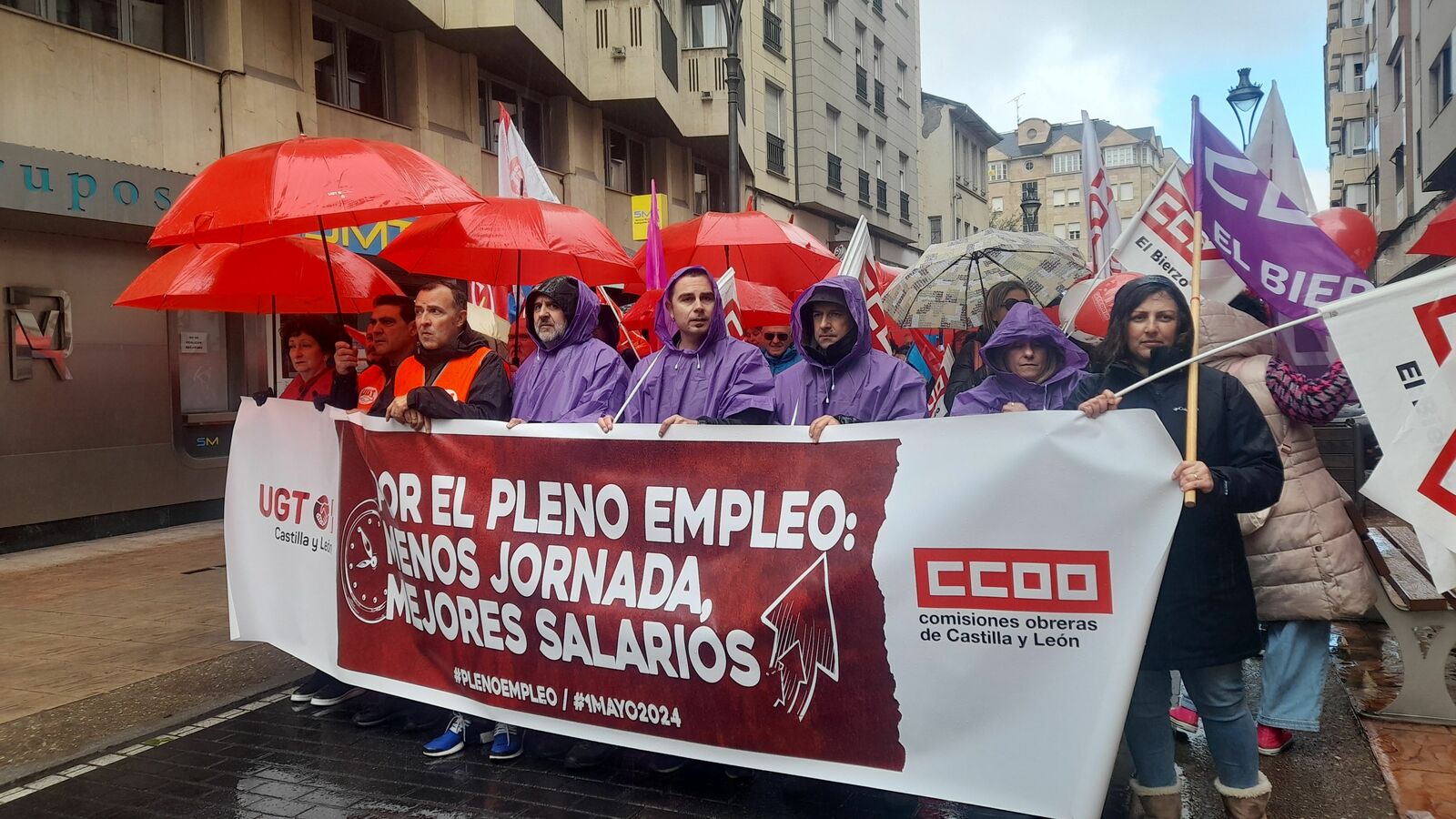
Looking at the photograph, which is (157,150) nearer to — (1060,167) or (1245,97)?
(1245,97)

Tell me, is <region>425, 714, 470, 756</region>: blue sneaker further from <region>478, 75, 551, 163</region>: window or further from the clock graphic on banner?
<region>478, 75, 551, 163</region>: window

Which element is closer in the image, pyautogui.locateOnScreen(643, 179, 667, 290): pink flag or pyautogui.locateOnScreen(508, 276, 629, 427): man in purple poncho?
pyautogui.locateOnScreen(508, 276, 629, 427): man in purple poncho

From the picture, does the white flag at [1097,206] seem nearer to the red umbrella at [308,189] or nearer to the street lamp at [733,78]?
the red umbrella at [308,189]

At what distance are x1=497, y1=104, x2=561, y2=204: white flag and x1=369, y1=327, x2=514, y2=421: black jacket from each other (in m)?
2.52

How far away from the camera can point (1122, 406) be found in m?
3.51

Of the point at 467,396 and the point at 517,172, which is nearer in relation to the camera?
the point at 467,396

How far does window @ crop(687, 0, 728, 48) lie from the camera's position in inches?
970

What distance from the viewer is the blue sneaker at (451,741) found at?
460 cm

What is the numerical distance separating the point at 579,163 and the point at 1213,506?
17.4m

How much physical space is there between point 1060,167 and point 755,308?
101780 mm

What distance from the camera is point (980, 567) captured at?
3348 mm

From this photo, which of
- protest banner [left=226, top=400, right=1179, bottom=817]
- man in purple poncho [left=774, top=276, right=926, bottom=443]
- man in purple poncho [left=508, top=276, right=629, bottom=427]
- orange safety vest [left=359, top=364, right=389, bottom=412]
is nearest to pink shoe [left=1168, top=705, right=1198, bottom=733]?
protest banner [left=226, top=400, right=1179, bottom=817]

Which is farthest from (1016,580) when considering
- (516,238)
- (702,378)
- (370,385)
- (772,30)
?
(772,30)

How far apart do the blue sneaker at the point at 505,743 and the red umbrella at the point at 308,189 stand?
A: 2.30m
